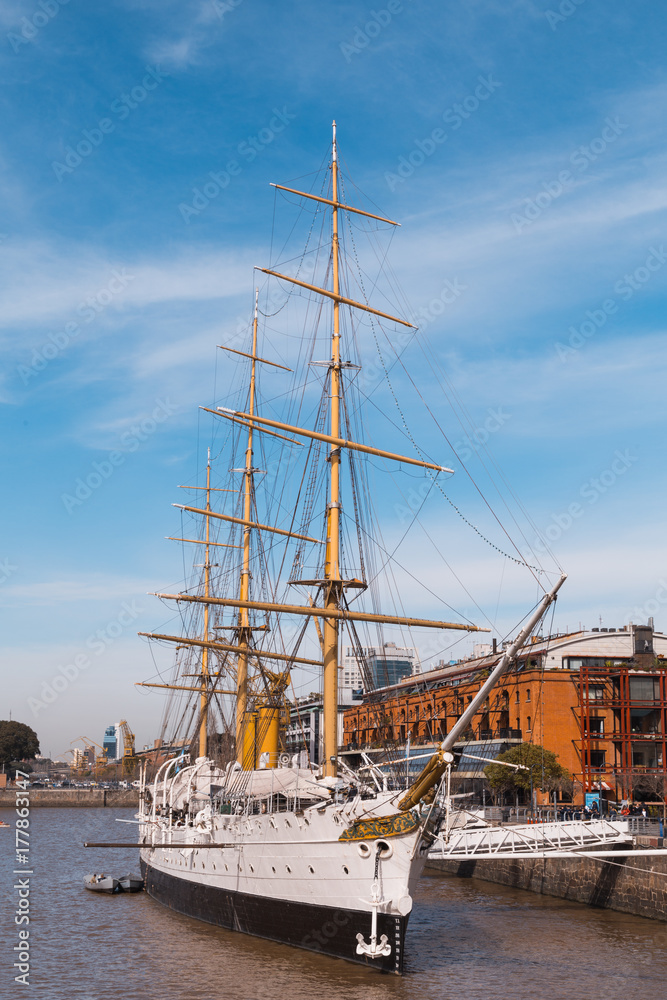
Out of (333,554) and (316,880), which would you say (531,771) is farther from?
(316,880)

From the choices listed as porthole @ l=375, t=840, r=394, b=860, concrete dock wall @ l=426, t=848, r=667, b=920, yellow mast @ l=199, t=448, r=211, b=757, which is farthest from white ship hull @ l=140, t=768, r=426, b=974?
yellow mast @ l=199, t=448, r=211, b=757

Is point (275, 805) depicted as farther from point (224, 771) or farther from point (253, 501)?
point (253, 501)

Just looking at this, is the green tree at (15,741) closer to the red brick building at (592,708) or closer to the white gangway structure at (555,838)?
the red brick building at (592,708)

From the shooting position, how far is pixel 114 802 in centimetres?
15938

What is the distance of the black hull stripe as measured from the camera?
27484mm

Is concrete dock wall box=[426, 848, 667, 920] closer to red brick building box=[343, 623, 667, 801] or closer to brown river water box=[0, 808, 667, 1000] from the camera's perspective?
brown river water box=[0, 808, 667, 1000]

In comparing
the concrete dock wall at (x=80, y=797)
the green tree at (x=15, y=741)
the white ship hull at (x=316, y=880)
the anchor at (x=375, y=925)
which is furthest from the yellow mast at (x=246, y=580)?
the green tree at (x=15, y=741)

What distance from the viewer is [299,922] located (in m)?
30.3

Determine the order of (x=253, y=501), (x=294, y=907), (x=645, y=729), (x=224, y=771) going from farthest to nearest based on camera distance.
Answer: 1. (x=645, y=729)
2. (x=253, y=501)
3. (x=224, y=771)
4. (x=294, y=907)

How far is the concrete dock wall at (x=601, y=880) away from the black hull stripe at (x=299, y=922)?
12.0 metres

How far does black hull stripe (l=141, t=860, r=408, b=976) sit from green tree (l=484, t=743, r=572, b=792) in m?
25.8

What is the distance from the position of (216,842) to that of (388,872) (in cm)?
1137

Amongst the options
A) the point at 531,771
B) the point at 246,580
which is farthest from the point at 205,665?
the point at 531,771

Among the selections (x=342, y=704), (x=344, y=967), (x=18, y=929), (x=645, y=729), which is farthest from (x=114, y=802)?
(x=344, y=967)
